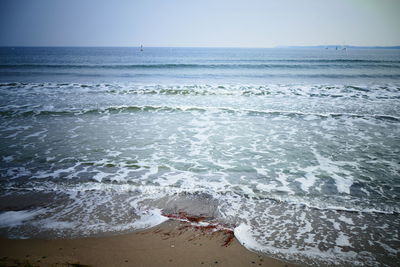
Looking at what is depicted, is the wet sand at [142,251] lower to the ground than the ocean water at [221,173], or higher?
lower

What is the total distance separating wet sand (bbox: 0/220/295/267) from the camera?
3.24 m

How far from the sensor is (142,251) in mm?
3465

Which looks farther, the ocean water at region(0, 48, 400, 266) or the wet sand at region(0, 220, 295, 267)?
the ocean water at region(0, 48, 400, 266)

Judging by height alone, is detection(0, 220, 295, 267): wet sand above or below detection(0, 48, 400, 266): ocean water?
below

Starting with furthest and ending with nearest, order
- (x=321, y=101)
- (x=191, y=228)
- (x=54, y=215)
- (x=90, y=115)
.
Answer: (x=321, y=101), (x=90, y=115), (x=54, y=215), (x=191, y=228)

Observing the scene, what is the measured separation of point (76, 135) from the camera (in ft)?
29.2

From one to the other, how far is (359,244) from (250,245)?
5.72ft

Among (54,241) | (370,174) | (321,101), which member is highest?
(321,101)

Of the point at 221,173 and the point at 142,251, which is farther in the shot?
the point at 221,173

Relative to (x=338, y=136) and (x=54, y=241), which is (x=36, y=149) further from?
(x=338, y=136)

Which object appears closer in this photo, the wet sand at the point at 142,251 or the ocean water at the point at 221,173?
the wet sand at the point at 142,251

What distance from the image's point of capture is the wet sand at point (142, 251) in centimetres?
324

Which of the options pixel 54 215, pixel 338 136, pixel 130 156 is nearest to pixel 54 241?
pixel 54 215

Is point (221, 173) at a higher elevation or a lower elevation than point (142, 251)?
higher
